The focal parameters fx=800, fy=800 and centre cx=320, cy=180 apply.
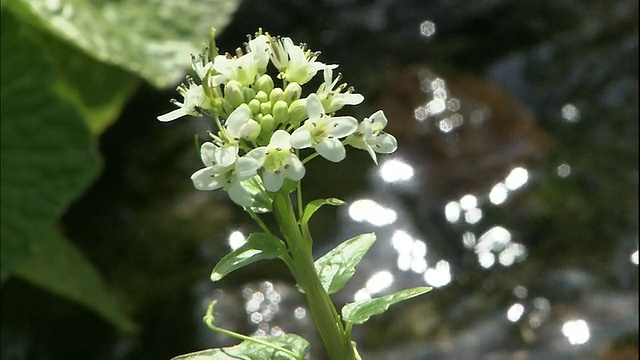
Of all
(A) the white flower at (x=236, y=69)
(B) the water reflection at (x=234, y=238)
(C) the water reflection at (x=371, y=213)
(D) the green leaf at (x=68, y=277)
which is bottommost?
(A) the white flower at (x=236, y=69)

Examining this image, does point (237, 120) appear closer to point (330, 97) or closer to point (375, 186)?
point (330, 97)

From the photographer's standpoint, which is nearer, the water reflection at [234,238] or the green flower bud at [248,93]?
the green flower bud at [248,93]

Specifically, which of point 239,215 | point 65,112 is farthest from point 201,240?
point 65,112

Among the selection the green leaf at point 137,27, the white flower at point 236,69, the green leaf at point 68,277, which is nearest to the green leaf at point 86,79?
the green leaf at point 137,27

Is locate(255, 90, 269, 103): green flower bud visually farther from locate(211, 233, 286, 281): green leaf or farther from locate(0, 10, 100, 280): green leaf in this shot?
locate(0, 10, 100, 280): green leaf

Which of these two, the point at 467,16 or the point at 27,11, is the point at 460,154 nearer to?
the point at 467,16

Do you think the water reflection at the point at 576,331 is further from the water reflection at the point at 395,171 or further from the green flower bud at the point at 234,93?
the green flower bud at the point at 234,93
